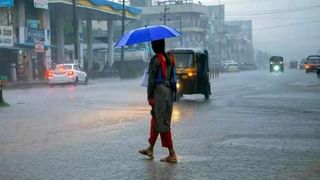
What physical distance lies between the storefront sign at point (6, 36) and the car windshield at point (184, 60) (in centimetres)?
2486

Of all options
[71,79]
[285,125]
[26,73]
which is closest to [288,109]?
[285,125]

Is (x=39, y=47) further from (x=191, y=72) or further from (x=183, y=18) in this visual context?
(x=183, y=18)

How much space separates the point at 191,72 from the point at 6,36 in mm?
26151

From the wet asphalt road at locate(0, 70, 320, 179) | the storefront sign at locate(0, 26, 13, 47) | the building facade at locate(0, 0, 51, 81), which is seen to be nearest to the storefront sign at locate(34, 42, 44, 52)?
the building facade at locate(0, 0, 51, 81)

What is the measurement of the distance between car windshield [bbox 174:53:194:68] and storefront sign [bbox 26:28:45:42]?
97.2ft

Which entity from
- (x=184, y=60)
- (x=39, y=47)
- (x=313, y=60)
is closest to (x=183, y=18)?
(x=313, y=60)

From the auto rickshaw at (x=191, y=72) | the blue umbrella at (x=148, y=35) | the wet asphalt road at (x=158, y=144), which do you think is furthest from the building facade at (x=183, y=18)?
the blue umbrella at (x=148, y=35)

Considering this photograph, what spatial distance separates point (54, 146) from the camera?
10.8m

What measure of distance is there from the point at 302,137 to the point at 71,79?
102 ft

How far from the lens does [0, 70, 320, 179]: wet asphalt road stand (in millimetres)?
8258

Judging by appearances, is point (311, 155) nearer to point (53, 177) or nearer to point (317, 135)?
point (317, 135)

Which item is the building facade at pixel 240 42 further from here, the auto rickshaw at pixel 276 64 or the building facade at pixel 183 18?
the auto rickshaw at pixel 276 64

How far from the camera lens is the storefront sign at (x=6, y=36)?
45.9m

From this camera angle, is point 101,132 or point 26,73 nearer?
point 101,132
